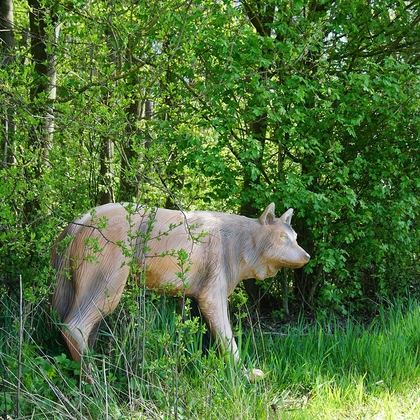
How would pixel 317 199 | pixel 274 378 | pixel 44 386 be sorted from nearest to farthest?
pixel 44 386 < pixel 274 378 < pixel 317 199

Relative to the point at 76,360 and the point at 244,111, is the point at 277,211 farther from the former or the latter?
the point at 76,360

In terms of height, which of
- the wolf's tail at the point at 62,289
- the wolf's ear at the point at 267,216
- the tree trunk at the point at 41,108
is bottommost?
the wolf's tail at the point at 62,289

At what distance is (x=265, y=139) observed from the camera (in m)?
6.76

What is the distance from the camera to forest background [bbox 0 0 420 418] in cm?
530

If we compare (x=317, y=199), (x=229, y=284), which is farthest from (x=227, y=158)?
(x=229, y=284)

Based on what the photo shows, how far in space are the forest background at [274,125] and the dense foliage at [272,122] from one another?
0.02 meters

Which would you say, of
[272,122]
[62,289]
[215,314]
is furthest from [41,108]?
[272,122]

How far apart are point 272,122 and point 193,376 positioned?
3066mm

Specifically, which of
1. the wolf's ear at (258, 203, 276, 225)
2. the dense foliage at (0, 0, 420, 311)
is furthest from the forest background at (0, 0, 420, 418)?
the wolf's ear at (258, 203, 276, 225)

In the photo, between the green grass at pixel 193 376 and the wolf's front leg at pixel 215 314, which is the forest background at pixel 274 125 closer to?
the green grass at pixel 193 376

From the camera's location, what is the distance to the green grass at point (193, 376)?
344 cm

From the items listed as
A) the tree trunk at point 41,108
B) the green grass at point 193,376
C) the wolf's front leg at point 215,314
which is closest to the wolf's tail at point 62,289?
the green grass at point 193,376

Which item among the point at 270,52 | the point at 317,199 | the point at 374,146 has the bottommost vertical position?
the point at 317,199

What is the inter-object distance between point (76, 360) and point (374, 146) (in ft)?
14.4
